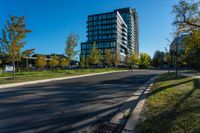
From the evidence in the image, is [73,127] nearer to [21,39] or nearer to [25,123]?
[25,123]

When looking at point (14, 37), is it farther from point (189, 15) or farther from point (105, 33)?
point (105, 33)

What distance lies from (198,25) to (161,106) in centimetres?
1301

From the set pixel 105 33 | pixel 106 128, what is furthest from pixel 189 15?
pixel 105 33

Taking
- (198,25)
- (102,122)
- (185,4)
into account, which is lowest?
(102,122)

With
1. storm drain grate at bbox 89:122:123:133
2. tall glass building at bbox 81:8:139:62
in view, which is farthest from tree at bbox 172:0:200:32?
tall glass building at bbox 81:8:139:62

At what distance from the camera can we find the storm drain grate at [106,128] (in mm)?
4520

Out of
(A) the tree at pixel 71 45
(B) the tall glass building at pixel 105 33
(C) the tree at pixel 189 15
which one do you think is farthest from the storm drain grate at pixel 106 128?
(B) the tall glass building at pixel 105 33

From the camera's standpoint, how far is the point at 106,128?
186 inches

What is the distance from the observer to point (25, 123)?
5.04 m

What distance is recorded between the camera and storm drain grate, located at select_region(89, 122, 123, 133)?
452cm

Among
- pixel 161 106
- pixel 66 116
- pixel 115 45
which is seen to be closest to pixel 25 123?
pixel 66 116

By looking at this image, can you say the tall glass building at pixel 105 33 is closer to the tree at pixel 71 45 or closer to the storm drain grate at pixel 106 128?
the tree at pixel 71 45

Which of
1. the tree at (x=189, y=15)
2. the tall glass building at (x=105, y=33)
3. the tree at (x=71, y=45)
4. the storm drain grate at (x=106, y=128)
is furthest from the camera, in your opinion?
the tall glass building at (x=105, y=33)

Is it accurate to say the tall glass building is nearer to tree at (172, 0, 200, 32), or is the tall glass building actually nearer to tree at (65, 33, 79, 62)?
tree at (65, 33, 79, 62)
